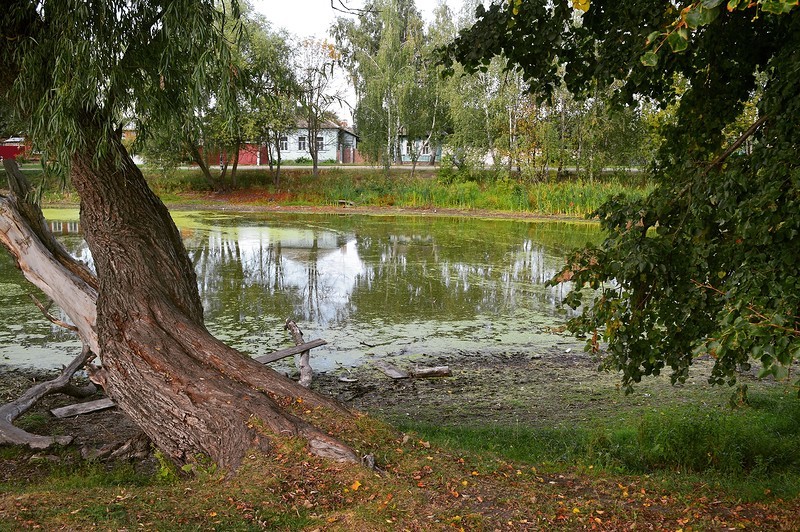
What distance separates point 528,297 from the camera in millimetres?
12156

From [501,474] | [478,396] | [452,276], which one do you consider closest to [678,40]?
[501,474]

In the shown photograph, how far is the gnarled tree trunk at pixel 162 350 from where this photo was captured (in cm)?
484

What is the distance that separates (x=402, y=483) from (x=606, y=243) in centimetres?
196

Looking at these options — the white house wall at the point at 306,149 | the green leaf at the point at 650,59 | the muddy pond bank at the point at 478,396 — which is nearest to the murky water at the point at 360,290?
the muddy pond bank at the point at 478,396

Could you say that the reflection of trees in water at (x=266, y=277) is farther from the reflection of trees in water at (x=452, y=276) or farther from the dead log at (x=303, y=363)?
the dead log at (x=303, y=363)

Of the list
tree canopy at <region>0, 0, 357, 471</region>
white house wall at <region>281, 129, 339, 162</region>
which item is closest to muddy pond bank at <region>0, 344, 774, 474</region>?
tree canopy at <region>0, 0, 357, 471</region>

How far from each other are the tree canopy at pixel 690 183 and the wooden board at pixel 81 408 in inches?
170

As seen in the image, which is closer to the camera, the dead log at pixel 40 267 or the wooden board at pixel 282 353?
the dead log at pixel 40 267

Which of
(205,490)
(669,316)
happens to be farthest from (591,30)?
(205,490)

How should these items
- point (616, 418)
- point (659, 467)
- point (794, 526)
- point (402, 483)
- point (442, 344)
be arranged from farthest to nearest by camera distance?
point (442, 344) → point (616, 418) → point (659, 467) → point (402, 483) → point (794, 526)

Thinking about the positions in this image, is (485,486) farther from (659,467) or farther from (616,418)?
(616,418)

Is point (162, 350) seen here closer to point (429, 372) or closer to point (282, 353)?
point (282, 353)

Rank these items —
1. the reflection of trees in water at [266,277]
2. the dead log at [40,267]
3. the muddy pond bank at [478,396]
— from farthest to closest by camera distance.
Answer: the reflection of trees in water at [266,277], the muddy pond bank at [478,396], the dead log at [40,267]

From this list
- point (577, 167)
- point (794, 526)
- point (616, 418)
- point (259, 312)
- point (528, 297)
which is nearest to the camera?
point (794, 526)
